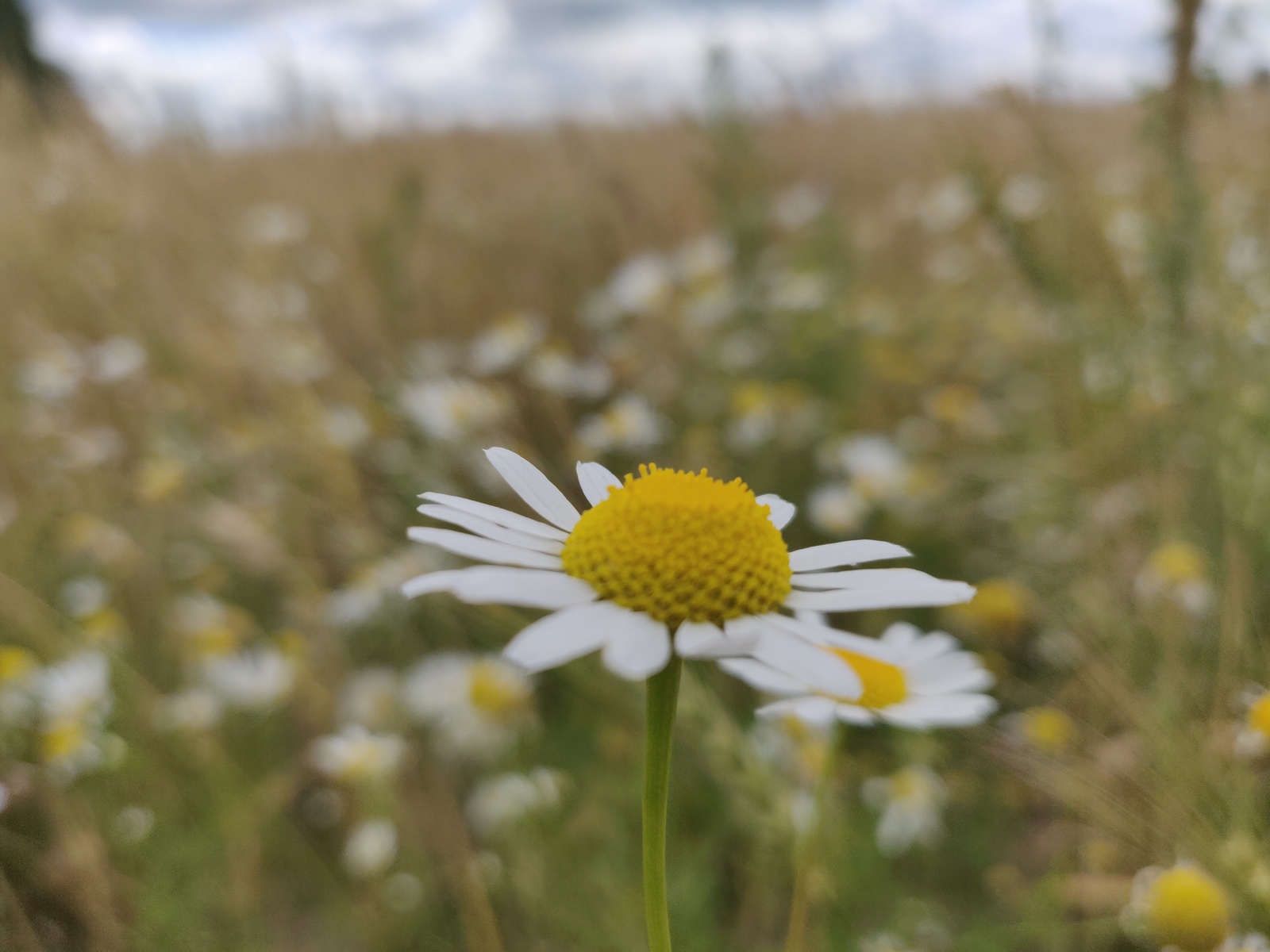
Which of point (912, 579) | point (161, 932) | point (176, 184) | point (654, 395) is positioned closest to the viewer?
point (912, 579)

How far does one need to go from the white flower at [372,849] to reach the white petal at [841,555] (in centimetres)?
105

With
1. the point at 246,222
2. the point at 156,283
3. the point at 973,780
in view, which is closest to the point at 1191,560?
the point at 973,780

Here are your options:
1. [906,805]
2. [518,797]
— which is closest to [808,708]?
[518,797]

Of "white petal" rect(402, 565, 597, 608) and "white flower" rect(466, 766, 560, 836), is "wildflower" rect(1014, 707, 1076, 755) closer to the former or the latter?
"white flower" rect(466, 766, 560, 836)

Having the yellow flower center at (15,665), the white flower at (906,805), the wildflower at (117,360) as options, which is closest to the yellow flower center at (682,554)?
the white flower at (906,805)

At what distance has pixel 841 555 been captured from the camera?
54 cm

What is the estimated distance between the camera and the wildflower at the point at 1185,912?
754mm

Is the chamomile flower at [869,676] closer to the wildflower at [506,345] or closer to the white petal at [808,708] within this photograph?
the white petal at [808,708]

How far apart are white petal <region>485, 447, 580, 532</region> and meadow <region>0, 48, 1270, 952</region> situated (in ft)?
1.14

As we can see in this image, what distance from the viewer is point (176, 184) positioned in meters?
4.30

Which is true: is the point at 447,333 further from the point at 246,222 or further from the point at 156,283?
the point at 246,222

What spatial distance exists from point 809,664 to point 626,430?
1.52m

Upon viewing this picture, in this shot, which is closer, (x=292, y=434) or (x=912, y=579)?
(x=912, y=579)

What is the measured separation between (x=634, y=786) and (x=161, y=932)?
2.28 ft
